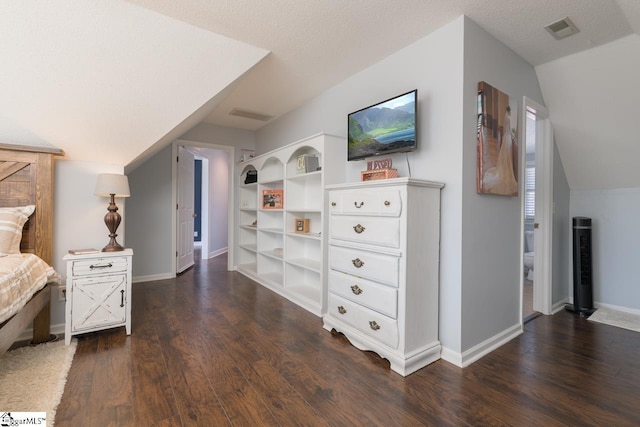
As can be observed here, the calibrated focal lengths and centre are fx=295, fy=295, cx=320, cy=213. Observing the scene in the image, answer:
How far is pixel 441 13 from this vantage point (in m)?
2.03

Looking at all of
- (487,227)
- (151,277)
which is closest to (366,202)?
(487,227)

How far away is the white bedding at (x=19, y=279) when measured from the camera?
154cm

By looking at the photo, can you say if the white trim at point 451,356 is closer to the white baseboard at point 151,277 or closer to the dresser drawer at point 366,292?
the dresser drawer at point 366,292

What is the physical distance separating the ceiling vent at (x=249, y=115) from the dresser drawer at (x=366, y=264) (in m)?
2.60

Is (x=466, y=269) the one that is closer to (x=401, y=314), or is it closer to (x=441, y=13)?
(x=401, y=314)

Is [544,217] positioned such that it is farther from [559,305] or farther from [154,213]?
[154,213]

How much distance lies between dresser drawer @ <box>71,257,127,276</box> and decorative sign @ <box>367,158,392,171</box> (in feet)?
7.20

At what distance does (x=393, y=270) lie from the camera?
1939mm

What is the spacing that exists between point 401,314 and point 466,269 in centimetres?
59

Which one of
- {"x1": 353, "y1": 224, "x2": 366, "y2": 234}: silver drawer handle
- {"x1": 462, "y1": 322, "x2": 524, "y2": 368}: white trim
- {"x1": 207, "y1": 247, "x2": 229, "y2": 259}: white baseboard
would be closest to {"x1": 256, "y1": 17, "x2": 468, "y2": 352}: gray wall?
{"x1": 462, "y1": 322, "x2": 524, "y2": 368}: white trim

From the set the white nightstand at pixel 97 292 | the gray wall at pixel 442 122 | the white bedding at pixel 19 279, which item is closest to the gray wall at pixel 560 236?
the gray wall at pixel 442 122

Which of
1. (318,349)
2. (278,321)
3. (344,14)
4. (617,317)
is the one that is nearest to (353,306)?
(318,349)

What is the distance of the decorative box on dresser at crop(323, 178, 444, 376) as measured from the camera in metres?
1.90

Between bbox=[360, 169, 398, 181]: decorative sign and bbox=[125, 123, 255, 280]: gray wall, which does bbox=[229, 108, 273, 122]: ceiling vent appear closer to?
bbox=[125, 123, 255, 280]: gray wall
